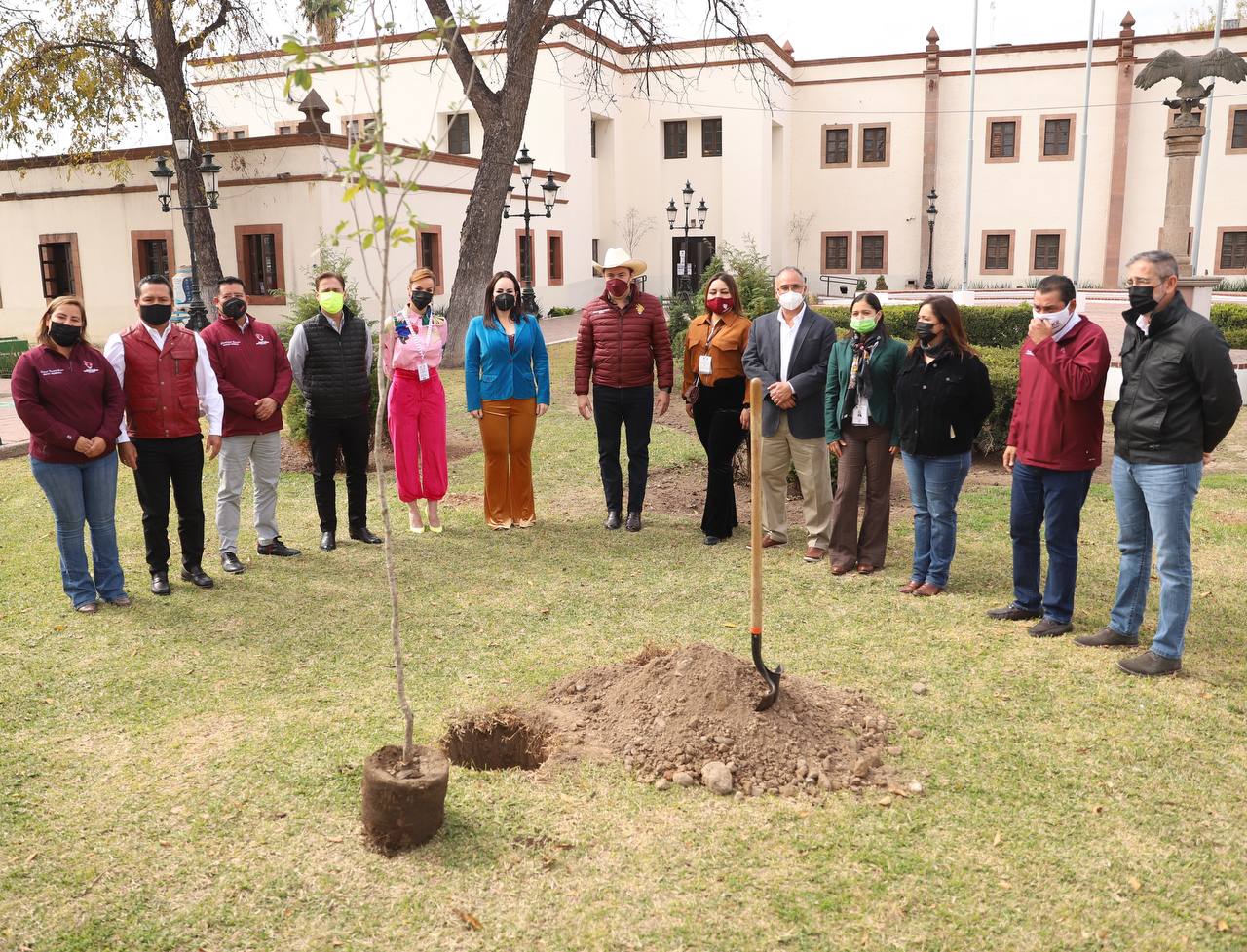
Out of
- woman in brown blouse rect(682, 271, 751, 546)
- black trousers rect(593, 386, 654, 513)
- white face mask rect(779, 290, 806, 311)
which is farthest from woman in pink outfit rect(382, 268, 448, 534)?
white face mask rect(779, 290, 806, 311)

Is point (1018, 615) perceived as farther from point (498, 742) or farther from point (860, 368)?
point (498, 742)

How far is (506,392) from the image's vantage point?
7.55 meters

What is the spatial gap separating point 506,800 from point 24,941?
1.56 meters

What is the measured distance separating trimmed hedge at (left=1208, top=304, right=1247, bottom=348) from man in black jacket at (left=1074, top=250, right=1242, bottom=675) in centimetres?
1426

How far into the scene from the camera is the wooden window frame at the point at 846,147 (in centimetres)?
3688

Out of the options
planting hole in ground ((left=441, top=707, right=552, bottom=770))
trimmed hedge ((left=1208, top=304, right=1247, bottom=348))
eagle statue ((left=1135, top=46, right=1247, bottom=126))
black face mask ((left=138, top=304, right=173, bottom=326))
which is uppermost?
eagle statue ((left=1135, top=46, right=1247, bottom=126))

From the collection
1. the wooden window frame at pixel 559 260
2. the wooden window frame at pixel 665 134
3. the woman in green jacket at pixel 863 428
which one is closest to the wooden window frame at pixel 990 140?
the wooden window frame at pixel 665 134

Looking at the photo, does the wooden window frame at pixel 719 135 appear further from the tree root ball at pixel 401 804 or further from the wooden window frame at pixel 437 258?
the tree root ball at pixel 401 804

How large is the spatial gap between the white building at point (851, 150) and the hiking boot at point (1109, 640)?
80.0 ft

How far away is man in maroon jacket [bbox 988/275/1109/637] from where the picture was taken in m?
5.16

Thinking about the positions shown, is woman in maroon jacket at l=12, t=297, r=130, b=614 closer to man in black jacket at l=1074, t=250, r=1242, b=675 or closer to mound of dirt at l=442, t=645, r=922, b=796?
mound of dirt at l=442, t=645, r=922, b=796

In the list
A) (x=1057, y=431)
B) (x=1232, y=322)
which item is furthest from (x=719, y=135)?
(x=1057, y=431)

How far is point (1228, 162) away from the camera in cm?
3325

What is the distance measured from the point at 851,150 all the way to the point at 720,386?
3264 centimetres
